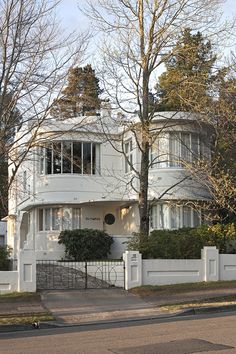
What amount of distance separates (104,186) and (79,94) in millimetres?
8717

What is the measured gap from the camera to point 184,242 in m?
19.9

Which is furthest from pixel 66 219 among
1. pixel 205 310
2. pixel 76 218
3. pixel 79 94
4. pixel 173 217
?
pixel 205 310

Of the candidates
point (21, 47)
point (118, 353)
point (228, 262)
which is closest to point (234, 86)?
point (228, 262)

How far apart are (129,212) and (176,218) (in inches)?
112

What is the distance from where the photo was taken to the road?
8867 millimetres

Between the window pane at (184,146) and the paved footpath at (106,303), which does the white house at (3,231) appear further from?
the paved footpath at (106,303)

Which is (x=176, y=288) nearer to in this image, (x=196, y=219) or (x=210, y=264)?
(x=210, y=264)

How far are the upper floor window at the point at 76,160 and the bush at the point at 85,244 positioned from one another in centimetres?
358

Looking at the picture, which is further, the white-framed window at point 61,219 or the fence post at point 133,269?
the white-framed window at point 61,219

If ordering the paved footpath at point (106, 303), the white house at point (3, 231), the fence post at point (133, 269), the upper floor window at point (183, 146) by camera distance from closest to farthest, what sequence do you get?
the paved footpath at point (106, 303) → the fence post at point (133, 269) → the upper floor window at point (183, 146) → the white house at point (3, 231)

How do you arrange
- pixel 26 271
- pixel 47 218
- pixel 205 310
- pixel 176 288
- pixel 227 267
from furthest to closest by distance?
pixel 47 218, pixel 227 267, pixel 176 288, pixel 26 271, pixel 205 310

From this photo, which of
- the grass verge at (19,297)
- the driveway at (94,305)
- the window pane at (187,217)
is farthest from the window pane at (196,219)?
the grass verge at (19,297)

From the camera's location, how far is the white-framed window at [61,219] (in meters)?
28.6

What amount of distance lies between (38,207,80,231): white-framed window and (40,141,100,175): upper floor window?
2.04 meters
